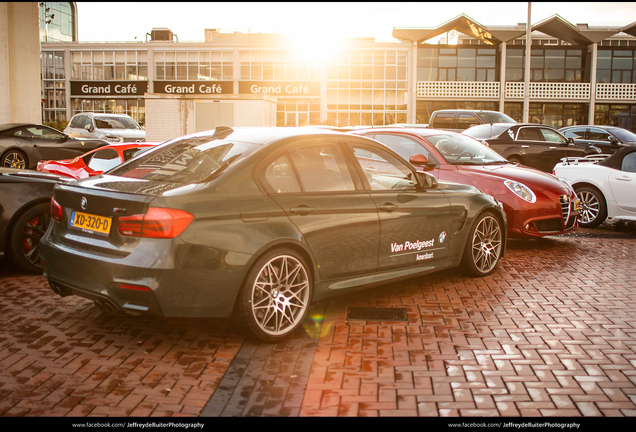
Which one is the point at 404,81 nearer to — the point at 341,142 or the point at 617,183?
the point at 617,183

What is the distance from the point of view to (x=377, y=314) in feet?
17.1

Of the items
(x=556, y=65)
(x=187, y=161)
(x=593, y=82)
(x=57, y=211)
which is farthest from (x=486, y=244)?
(x=556, y=65)

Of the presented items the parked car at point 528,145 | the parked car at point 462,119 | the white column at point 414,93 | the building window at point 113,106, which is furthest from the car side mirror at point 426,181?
the building window at point 113,106

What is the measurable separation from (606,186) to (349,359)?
291 inches

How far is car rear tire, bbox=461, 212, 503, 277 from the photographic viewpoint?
20.7ft

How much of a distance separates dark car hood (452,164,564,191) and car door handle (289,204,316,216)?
169 inches

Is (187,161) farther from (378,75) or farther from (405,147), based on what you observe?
(378,75)

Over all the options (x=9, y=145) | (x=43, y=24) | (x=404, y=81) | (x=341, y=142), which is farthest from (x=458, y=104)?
(x=43, y=24)

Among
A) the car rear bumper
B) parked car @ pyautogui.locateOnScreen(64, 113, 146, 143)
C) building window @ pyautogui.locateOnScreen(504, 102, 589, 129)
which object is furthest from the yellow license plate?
building window @ pyautogui.locateOnScreen(504, 102, 589, 129)

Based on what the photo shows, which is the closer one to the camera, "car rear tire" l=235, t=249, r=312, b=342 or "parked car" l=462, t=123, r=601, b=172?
"car rear tire" l=235, t=249, r=312, b=342

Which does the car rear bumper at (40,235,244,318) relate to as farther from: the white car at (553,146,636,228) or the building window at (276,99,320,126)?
the building window at (276,99,320,126)

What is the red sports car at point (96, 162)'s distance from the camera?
33.7ft

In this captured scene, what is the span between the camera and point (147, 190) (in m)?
4.14
